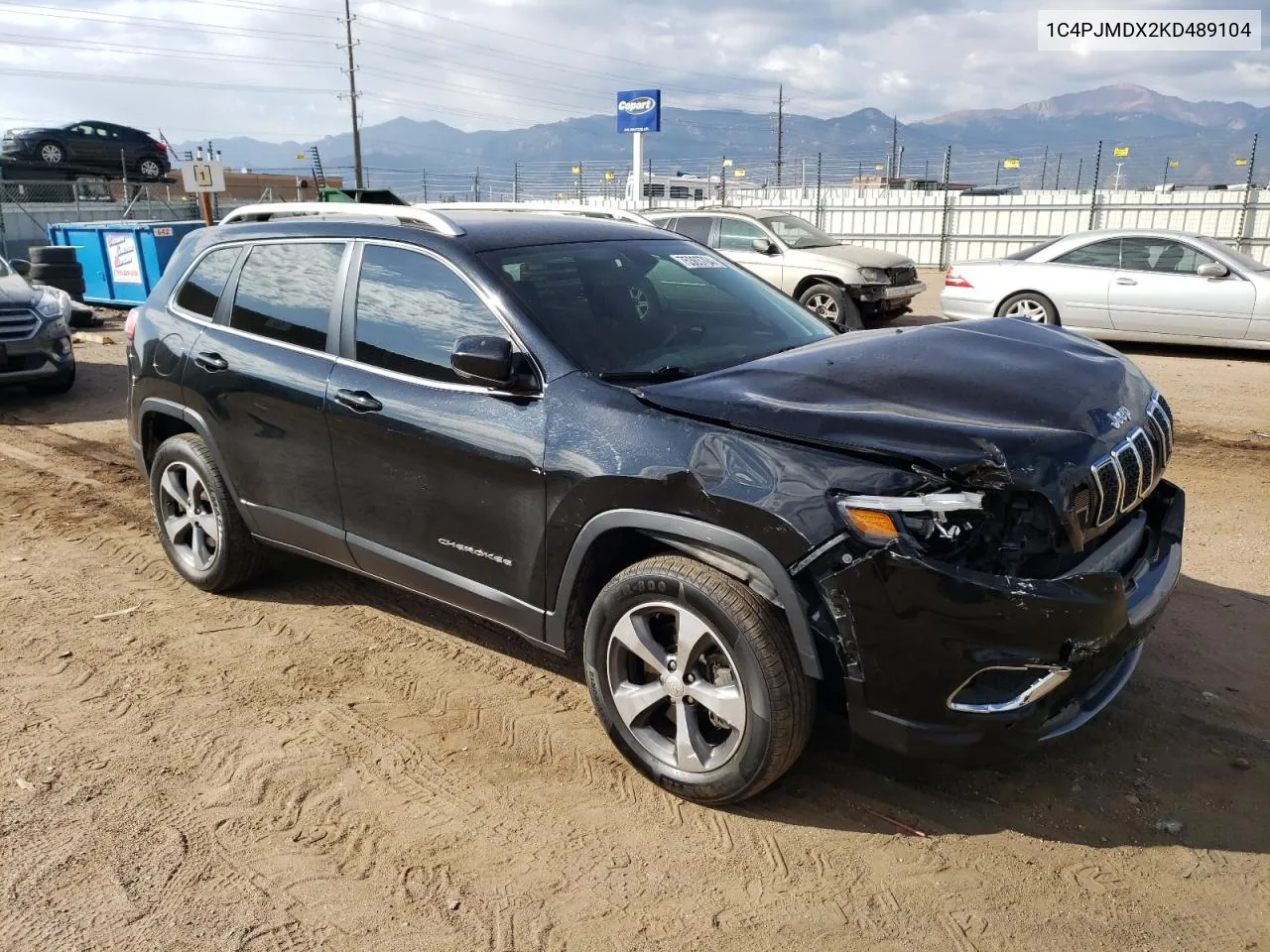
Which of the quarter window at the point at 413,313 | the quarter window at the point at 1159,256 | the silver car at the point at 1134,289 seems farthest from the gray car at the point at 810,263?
the quarter window at the point at 413,313

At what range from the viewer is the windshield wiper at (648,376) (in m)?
3.27

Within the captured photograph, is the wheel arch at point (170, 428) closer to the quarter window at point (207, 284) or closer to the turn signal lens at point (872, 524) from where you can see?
the quarter window at point (207, 284)

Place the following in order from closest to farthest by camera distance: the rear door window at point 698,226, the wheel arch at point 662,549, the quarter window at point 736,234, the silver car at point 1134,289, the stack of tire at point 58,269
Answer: the wheel arch at point 662,549
the silver car at point 1134,289
the quarter window at point 736,234
the rear door window at point 698,226
the stack of tire at point 58,269

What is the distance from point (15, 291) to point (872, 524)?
31.9 feet

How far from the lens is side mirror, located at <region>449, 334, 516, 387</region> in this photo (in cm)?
320

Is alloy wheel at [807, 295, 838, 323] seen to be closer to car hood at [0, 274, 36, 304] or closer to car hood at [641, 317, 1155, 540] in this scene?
car hood at [0, 274, 36, 304]

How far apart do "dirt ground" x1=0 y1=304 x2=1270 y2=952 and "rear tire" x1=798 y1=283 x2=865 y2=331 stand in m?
8.59

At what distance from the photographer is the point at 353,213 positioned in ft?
13.7

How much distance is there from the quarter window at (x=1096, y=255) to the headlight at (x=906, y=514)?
10247 millimetres

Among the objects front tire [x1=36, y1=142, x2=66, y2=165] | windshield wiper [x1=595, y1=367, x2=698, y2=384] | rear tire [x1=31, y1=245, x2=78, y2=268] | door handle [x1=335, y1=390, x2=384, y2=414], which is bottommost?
rear tire [x1=31, y1=245, x2=78, y2=268]

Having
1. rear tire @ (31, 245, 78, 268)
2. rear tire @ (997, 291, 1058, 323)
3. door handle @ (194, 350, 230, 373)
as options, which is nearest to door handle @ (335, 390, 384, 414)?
door handle @ (194, 350, 230, 373)

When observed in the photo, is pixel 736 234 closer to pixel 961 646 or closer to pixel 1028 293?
pixel 1028 293

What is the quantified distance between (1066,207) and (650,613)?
23.3 metres

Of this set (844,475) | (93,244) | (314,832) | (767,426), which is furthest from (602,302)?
(93,244)
